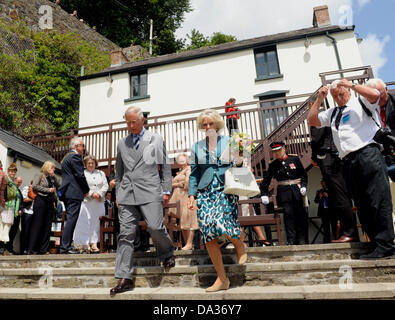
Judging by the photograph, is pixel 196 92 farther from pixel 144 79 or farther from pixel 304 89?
pixel 304 89

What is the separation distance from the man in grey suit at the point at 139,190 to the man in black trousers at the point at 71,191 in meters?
1.42

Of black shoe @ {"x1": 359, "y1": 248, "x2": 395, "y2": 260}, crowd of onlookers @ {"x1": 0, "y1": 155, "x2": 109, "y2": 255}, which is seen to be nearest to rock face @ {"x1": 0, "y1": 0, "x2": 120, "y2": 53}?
crowd of onlookers @ {"x1": 0, "y1": 155, "x2": 109, "y2": 255}

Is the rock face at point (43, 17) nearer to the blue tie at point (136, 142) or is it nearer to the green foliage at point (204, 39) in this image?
the green foliage at point (204, 39)

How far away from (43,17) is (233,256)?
2230 cm

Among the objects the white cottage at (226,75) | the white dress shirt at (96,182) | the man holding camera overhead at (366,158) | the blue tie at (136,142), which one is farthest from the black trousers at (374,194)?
the white cottage at (226,75)

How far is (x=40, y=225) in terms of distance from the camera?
487cm

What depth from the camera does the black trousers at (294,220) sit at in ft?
14.9

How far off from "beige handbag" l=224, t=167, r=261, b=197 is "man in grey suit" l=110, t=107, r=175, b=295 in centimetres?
86

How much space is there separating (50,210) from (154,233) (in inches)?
114

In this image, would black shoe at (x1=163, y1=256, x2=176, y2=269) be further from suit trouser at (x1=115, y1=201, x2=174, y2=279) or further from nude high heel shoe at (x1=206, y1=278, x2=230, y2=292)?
nude high heel shoe at (x1=206, y1=278, x2=230, y2=292)

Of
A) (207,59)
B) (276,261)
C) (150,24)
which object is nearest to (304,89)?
(207,59)

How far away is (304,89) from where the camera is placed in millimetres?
12688

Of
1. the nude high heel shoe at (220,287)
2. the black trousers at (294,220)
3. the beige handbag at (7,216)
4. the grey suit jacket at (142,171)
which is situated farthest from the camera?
the beige handbag at (7,216)
